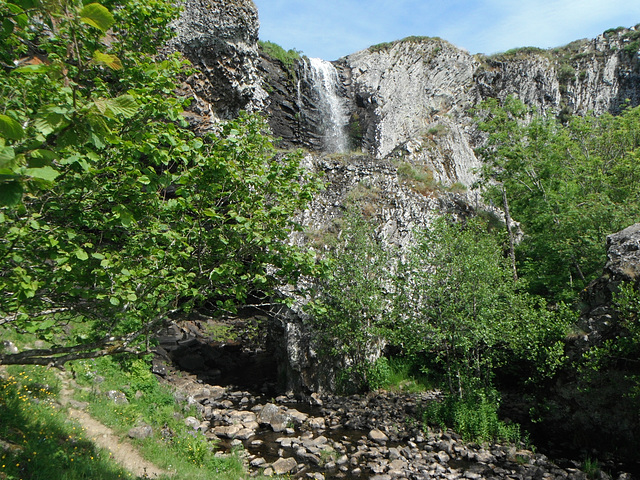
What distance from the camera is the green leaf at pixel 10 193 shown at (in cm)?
199

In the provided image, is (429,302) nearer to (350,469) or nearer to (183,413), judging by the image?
(350,469)

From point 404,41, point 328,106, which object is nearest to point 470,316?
point 328,106

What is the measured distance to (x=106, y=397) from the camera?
516 inches

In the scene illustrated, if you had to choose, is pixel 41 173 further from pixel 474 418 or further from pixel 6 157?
pixel 474 418

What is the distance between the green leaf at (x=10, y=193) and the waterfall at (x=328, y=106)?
1514 inches

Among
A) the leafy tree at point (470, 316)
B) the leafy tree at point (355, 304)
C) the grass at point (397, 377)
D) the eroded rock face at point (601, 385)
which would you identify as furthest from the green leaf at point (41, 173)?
the grass at point (397, 377)

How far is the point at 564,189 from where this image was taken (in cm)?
2291

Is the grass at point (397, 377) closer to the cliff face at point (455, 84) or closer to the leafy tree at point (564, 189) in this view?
the leafy tree at point (564, 189)

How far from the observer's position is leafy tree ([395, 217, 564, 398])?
14758mm

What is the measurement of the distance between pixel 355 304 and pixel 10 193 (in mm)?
17161

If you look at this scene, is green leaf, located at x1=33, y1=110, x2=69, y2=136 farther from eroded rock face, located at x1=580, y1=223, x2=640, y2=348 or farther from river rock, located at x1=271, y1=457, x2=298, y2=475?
eroded rock face, located at x1=580, y1=223, x2=640, y2=348

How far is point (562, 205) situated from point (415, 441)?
49.5 ft

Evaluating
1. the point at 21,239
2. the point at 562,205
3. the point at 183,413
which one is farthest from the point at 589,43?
the point at 21,239

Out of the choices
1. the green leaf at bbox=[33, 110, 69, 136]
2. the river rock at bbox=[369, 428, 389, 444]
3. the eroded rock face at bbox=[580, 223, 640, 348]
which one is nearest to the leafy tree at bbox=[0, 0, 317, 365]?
the green leaf at bbox=[33, 110, 69, 136]
